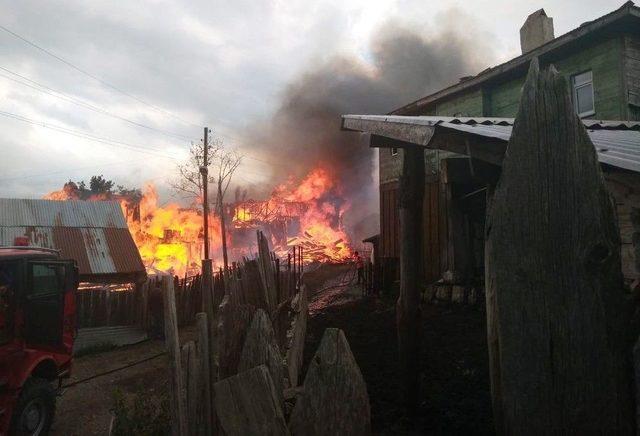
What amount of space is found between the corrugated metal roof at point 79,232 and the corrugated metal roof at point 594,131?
12.5 meters

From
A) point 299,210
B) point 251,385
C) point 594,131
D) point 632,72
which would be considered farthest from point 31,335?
point 299,210

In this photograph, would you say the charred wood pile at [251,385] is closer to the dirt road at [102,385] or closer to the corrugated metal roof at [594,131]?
the corrugated metal roof at [594,131]

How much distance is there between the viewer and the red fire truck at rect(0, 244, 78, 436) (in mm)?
5188

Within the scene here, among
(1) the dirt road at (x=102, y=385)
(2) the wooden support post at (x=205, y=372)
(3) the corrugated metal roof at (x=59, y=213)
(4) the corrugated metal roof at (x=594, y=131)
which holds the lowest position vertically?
(1) the dirt road at (x=102, y=385)

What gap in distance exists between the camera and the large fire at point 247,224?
3659 cm

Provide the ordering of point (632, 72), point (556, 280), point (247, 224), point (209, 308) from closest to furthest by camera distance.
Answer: point (556, 280)
point (209, 308)
point (632, 72)
point (247, 224)

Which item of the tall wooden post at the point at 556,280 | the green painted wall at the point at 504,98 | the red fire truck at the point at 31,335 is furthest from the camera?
→ the green painted wall at the point at 504,98

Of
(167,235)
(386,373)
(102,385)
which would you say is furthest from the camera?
(167,235)

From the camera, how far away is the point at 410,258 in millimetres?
4191

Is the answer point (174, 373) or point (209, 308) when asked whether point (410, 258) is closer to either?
point (209, 308)

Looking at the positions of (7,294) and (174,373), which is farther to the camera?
(7,294)

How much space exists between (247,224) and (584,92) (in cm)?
→ 4055

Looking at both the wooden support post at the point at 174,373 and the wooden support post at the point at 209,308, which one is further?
the wooden support post at the point at 209,308

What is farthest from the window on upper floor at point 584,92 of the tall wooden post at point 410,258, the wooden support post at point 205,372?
the wooden support post at point 205,372
